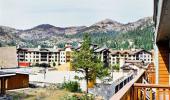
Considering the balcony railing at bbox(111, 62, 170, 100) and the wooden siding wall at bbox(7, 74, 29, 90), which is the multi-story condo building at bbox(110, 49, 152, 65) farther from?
the balcony railing at bbox(111, 62, 170, 100)

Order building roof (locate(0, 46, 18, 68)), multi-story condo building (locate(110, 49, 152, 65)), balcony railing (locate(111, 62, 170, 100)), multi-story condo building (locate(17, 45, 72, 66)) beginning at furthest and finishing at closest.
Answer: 1. multi-story condo building (locate(17, 45, 72, 66))
2. multi-story condo building (locate(110, 49, 152, 65))
3. building roof (locate(0, 46, 18, 68))
4. balcony railing (locate(111, 62, 170, 100))

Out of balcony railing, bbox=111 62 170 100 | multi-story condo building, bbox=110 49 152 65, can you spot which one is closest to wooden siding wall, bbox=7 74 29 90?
balcony railing, bbox=111 62 170 100

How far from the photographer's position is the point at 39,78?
4369 centimetres

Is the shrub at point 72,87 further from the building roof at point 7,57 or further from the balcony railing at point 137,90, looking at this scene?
the balcony railing at point 137,90

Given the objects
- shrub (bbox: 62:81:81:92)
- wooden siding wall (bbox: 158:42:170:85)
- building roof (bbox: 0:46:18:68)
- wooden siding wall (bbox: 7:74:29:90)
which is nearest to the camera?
wooden siding wall (bbox: 158:42:170:85)

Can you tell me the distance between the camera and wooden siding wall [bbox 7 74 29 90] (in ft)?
107

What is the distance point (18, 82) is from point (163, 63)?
88.1ft

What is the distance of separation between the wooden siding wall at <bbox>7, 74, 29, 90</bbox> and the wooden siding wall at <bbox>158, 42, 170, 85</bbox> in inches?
985

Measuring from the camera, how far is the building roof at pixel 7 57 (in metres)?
52.4

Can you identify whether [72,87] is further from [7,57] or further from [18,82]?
[7,57]

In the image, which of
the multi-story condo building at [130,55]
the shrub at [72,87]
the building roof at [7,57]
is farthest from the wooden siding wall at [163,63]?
the multi-story condo building at [130,55]

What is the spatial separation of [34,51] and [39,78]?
214ft

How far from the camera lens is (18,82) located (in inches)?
1347

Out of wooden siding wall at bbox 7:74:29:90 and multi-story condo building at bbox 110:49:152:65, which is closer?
wooden siding wall at bbox 7:74:29:90
